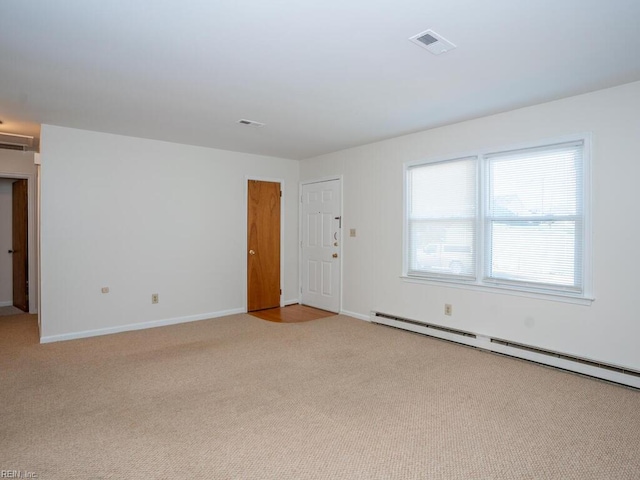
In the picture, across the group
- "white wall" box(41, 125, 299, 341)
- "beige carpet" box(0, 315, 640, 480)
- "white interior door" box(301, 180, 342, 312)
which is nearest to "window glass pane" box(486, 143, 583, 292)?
"beige carpet" box(0, 315, 640, 480)

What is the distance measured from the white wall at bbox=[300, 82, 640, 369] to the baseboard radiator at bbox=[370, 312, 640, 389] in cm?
6

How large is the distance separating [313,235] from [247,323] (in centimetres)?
183

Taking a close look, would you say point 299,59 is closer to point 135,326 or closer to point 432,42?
point 432,42

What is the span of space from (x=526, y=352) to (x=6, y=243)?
776cm

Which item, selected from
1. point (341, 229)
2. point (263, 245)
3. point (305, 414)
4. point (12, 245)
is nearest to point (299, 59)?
point (305, 414)

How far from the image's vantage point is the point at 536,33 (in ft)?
7.48

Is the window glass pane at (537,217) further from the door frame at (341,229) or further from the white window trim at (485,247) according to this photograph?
the door frame at (341,229)

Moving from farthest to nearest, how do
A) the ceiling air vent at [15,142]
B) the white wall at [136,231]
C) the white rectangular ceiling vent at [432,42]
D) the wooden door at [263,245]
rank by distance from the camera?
the wooden door at [263,245]
the ceiling air vent at [15,142]
the white wall at [136,231]
the white rectangular ceiling vent at [432,42]

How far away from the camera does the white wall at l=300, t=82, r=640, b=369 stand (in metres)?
3.08

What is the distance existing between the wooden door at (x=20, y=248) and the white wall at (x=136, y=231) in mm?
2155

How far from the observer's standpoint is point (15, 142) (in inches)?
197

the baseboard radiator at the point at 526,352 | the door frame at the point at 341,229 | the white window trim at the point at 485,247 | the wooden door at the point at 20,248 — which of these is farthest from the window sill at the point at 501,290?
the wooden door at the point at 20,248

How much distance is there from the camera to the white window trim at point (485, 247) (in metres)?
3.26

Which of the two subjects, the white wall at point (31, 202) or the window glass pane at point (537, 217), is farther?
the white wall at point (31, 202)
